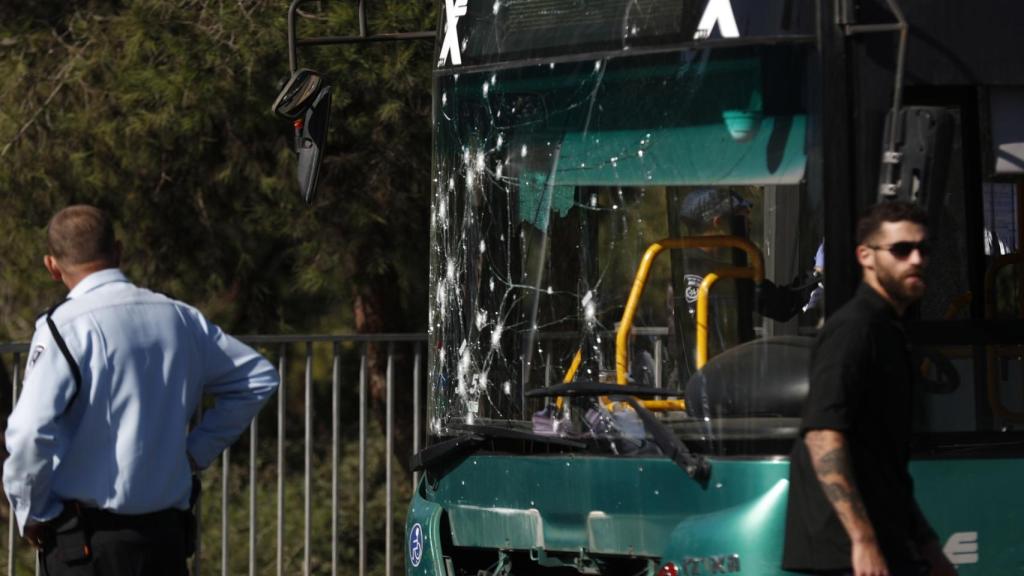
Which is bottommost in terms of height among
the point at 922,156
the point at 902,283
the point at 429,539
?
the point at 429,539

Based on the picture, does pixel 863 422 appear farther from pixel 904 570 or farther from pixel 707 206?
pixel 707 206

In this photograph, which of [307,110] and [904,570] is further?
[307,110]

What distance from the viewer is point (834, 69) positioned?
4.98m

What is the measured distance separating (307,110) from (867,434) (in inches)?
97.8

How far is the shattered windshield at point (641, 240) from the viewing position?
198 inches

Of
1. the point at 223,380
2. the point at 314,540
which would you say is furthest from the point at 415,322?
the point at 223,380

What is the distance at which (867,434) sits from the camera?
174 inches

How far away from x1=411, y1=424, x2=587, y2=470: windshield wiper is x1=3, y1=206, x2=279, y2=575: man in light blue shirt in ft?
3.34

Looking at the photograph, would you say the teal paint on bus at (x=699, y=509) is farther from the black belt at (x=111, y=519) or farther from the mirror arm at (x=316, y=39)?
the mirror arm at (x=316, y=39)

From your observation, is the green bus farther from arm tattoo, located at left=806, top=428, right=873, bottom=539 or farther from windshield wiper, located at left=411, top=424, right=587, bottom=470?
arm tattoo, located at left=806, top=428, right=873, bottom=539

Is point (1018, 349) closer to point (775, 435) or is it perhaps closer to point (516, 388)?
point (775, 435)

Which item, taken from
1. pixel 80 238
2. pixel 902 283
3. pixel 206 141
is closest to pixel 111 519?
pixel 80 238

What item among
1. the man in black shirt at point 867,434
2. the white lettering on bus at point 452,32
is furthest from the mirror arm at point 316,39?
the man in black shirt at point 867,434

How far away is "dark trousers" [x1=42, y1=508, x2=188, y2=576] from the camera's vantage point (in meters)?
4.84
